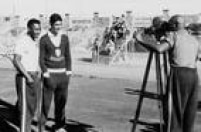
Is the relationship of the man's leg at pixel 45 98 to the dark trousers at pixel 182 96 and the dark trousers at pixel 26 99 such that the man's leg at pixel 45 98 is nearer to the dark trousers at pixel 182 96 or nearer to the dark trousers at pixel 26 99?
the dark trousers at pixel 26 99

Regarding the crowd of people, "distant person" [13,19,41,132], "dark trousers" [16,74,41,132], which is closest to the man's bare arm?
"distant person" [13,19,41,132]

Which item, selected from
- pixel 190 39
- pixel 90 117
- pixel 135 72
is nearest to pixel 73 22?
pixel 135 72

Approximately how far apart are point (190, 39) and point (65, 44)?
7.48 feet

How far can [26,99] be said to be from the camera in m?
6.40

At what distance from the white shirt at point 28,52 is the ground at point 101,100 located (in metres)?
1.84

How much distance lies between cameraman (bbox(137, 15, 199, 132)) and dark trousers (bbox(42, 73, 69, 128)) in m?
2.09

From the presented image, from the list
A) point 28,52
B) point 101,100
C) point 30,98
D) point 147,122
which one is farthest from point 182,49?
point 101,100

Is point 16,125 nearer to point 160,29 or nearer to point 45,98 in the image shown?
point 45,98

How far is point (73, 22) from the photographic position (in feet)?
172

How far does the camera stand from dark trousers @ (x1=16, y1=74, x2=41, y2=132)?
251 inches

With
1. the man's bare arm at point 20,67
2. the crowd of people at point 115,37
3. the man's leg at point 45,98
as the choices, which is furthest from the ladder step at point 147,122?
the crowd of people at point 115,37

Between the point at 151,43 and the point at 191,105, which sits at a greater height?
the point at 151,43

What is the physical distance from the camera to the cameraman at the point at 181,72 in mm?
5570

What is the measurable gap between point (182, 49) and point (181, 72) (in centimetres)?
30
